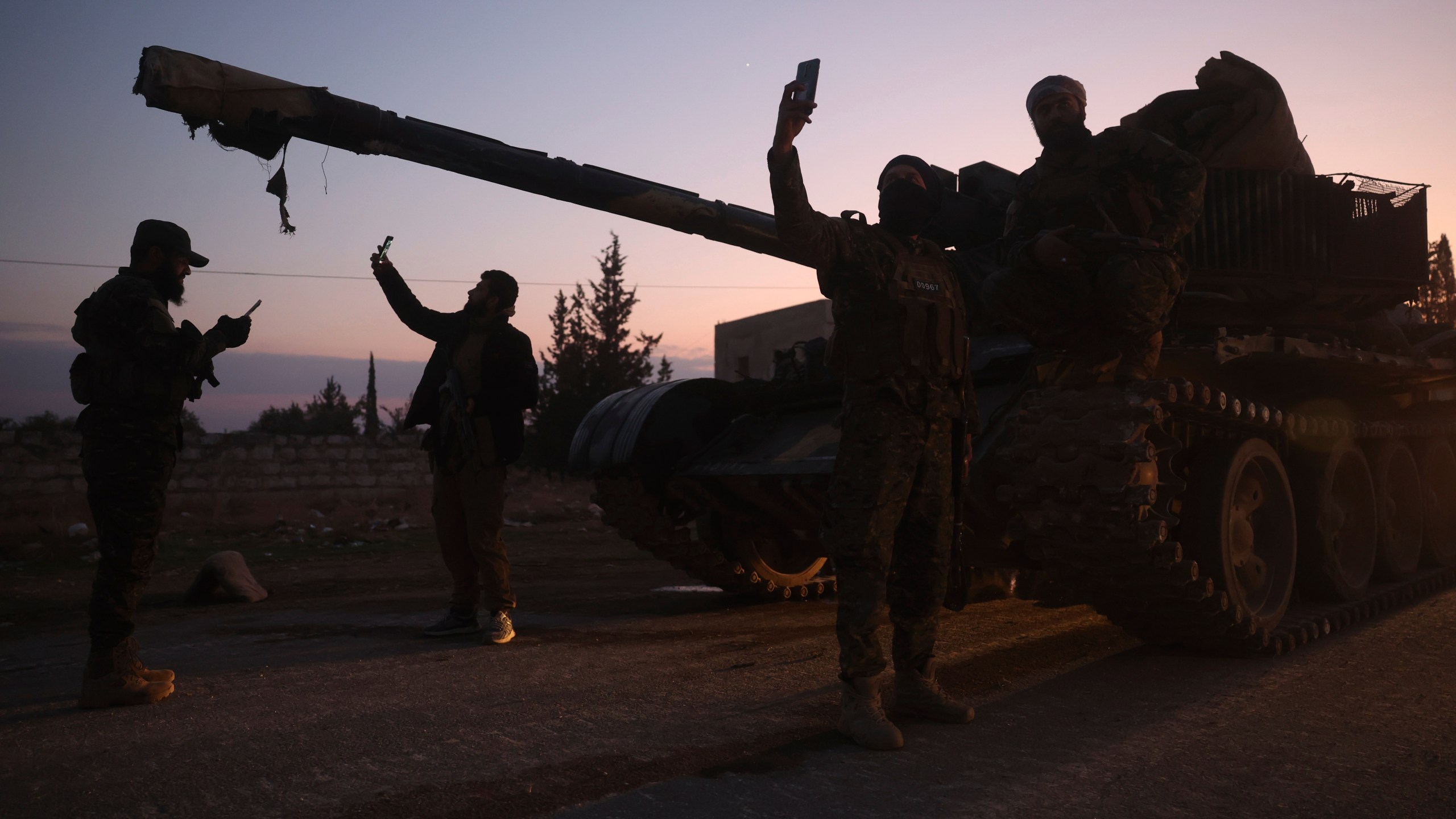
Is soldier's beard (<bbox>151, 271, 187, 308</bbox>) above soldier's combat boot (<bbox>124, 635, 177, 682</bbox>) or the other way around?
above

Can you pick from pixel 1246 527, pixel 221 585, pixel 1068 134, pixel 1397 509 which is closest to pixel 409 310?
pixel 221 585

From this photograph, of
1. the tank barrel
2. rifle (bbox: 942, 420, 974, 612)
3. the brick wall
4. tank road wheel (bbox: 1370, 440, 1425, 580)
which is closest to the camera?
rifle (bbox: 942, 420, 974, 612)

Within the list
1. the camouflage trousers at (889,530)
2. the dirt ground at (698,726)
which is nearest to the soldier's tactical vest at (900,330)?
the camouflage trousers at (889,530)

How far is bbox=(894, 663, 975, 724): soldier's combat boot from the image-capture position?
318 cm

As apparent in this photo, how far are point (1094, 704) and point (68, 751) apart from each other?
120 inches

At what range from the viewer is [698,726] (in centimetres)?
313

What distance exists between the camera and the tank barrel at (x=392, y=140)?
3918 mm

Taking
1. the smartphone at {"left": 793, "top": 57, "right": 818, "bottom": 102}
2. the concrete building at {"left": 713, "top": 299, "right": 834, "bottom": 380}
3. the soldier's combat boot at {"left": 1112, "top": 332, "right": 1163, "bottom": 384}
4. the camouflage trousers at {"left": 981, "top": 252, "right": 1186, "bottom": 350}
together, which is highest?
the concrete building at {"left": 713, "top": 299, "right": 834, "bottom": 380}

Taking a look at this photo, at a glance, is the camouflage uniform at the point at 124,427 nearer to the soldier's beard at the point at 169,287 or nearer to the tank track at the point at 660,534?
the soldier's beard at the point at 169,287

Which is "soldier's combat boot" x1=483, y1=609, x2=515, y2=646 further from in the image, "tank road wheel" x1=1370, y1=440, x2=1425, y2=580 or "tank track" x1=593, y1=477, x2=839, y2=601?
"tank road wheel" x1=1370, y1=440, x2=1425, y2=580

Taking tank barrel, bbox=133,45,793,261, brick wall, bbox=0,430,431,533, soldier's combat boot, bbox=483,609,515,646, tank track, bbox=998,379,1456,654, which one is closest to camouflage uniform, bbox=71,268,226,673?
tank barrel, bbox=133,45,793,261

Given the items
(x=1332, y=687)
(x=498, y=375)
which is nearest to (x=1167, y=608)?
(x=1332, y=687)

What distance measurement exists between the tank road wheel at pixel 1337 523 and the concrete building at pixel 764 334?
17859mm

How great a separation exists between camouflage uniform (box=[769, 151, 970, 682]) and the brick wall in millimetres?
12057
